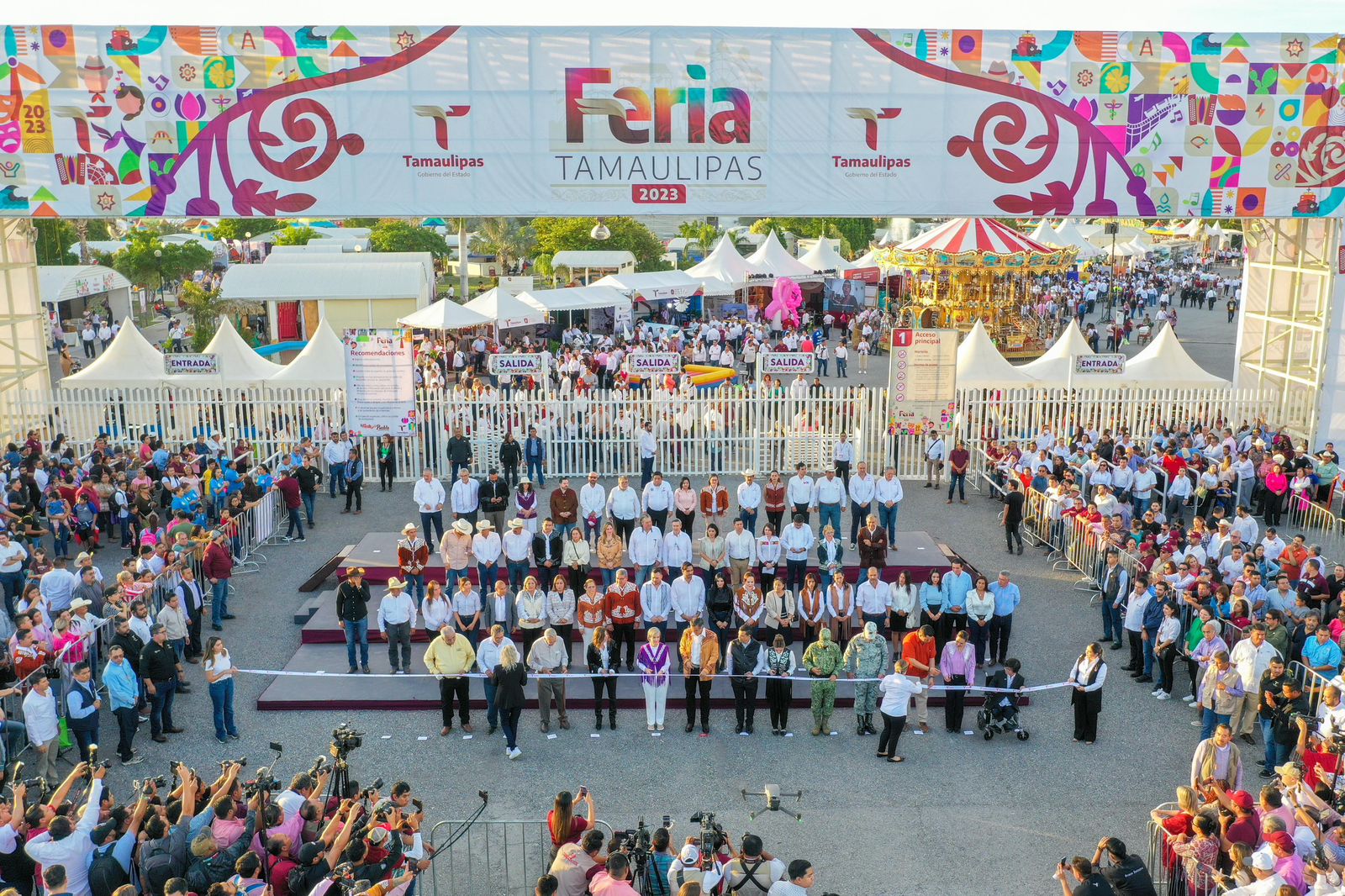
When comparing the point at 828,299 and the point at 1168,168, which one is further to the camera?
the point at 828,299

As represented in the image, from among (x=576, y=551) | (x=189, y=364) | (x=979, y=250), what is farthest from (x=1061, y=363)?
(x=189, y=364)

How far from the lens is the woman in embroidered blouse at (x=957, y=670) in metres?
11.3

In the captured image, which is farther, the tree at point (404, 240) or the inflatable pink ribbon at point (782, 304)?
the tree at point (404, 240)

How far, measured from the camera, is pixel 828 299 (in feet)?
141

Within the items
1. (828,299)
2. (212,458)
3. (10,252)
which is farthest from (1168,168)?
(828,299)

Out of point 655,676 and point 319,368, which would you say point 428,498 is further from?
point 319,368

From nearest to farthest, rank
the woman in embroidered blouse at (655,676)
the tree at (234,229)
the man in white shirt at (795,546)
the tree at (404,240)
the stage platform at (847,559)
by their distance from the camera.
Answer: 1. the woman in embroidered blouse at (655,676)
2. the man in white shirt at (795,546)
3. the stage platform at (847,559)
4. the tree at (404,240)
5. the tree at (234,229)

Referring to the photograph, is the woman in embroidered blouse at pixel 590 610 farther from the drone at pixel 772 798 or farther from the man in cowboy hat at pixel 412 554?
the drone at pixel 772 798

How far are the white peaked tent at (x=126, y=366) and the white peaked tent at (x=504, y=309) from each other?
7.93 metres

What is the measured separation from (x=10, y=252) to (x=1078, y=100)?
693 inches

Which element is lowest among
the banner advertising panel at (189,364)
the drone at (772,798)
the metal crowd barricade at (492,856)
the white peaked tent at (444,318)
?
the metal crowd barricade at (492,856)

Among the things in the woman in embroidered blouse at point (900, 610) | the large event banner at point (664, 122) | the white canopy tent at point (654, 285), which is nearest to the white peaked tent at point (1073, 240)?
the white canopy tent at point (654, 285)

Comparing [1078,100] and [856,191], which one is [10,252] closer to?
[856,191]

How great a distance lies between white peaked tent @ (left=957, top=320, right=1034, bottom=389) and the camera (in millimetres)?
22562
